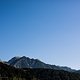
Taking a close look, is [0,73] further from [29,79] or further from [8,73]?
[29,79]

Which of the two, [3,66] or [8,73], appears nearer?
[8,73]

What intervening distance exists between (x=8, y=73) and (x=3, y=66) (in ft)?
69.3

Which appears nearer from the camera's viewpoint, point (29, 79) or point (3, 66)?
point (29, 79)

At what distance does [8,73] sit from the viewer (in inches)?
7013

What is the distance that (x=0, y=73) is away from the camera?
172750mm

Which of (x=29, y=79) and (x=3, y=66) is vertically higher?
(x=3, y=66)

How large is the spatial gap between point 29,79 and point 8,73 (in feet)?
61.4

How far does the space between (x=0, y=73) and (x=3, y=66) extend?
25068 millimetres

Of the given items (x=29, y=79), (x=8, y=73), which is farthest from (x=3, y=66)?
(x=29, y=79)

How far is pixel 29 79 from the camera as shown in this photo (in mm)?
172750

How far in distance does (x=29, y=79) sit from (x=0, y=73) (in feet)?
77.3

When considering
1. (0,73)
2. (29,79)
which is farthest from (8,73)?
(29,79)

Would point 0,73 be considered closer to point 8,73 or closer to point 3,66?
point 8,73

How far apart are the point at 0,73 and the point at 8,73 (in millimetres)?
7797
